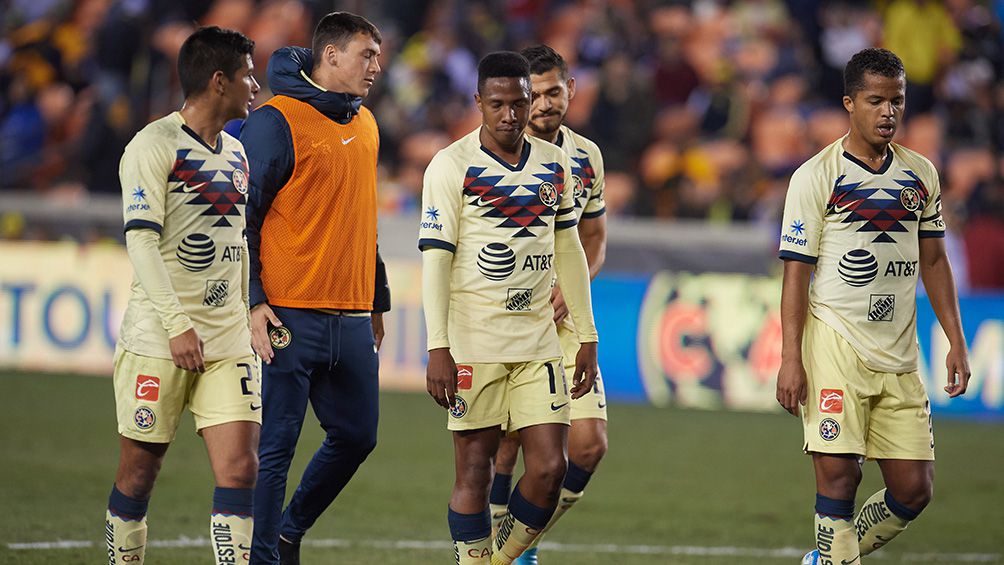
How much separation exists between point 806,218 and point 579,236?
4.36 feet

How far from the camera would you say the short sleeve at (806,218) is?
5.86 m

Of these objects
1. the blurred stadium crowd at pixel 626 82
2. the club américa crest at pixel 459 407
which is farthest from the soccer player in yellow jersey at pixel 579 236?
the blurred stadium crowd at pixel 626 82

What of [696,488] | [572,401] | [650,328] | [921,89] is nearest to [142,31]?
[650,328]

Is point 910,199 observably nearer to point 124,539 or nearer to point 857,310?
point 857,310

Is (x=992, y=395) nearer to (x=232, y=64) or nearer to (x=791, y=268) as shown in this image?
(x=791, y=268)

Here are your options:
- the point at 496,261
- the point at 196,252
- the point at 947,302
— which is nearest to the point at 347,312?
the point at 496,261

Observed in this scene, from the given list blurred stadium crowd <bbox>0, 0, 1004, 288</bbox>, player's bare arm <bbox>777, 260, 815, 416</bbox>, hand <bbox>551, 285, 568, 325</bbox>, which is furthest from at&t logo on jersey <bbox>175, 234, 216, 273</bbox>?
blurred stadium crowd <bbox>0, 0, 1004, 288</bbox>

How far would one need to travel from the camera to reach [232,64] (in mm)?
5637

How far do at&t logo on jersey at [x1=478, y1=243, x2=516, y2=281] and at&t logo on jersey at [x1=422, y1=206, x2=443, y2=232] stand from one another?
21 centimetres

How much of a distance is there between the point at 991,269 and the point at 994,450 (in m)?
2.59

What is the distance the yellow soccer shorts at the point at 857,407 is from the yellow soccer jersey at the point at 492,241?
3.63 ft

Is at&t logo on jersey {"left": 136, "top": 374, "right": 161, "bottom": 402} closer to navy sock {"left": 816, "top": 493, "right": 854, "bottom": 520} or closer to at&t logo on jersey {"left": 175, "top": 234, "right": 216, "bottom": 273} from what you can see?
at&t logo on jersey {"left": 175, "top": 234, "right": 216, "bottom": 273}

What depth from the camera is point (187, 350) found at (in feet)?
17.5

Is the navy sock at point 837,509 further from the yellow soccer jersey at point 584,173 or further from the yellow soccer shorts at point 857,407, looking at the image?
the yellow soccer jersey at point 584,173
